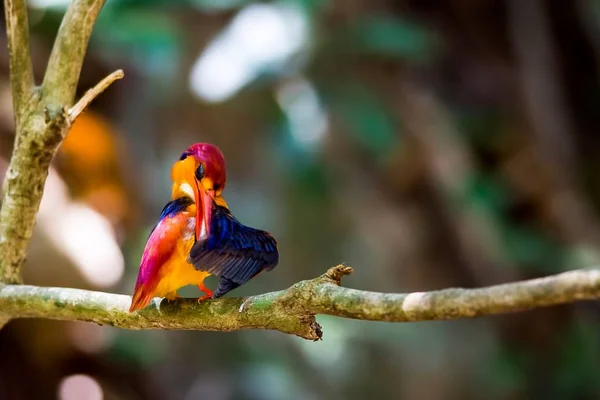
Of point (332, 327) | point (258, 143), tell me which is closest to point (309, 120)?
point (258, 143)

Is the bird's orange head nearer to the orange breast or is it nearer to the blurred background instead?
the orange breast

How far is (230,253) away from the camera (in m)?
0.57

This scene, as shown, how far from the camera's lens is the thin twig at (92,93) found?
0.66m

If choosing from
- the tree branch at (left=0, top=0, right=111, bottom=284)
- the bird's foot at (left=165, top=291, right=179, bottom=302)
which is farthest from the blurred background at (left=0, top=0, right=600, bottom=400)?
the bird's foot at (left=165, top=291, right=179, bottom=302)

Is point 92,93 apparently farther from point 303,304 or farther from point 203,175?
point 303,304

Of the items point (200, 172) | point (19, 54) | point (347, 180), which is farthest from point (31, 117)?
point (347, 180)

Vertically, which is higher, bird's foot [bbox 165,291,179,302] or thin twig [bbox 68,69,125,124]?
thin twig [bbox 68,69,125,124]

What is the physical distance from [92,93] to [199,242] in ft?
0.68

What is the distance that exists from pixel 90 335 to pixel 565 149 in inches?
61.5

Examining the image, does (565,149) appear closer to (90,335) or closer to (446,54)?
(446,54)

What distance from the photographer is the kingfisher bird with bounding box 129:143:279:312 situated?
563 millimetres

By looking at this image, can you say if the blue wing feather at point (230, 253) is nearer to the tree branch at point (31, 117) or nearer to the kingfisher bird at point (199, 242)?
the kingfisher bird at point (199, 242)

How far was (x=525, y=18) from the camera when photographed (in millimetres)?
2566

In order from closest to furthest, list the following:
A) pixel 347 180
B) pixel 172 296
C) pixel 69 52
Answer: pixel 172 296 → pixel 69 52 → pixel 347 180
